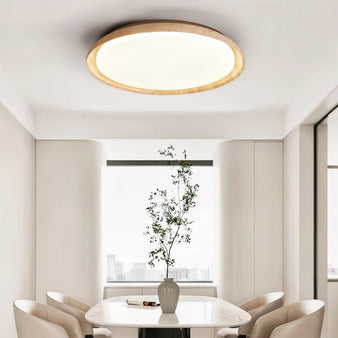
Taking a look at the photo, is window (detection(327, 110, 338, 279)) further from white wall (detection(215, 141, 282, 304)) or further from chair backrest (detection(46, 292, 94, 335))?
chair backrest (detection(46, 292, 94, 335))

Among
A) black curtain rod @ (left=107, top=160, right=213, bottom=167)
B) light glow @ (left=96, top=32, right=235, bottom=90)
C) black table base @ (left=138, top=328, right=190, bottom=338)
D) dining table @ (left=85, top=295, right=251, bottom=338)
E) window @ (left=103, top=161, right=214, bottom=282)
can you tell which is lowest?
black table base @ (left=138, top=328, right=190, bottom=338)

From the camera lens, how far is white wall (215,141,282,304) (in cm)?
579

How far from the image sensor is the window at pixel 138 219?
267 inches

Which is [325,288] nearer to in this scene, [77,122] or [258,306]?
[258,306]

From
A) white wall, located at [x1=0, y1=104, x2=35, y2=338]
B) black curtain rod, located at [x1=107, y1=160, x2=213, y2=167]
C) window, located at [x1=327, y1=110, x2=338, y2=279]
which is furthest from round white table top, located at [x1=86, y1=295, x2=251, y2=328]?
black curtain rod, located at [x1=107, y1=160, x2=213, y2=167]

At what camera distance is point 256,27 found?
330 centimetres

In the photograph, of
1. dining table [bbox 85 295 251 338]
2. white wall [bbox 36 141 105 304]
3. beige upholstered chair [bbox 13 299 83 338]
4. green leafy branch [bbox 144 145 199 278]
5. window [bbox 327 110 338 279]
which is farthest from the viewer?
white wall [bbox 36 141 105 304]

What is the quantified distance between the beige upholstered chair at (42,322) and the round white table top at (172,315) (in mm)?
170

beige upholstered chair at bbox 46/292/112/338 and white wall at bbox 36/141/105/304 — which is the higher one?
white wall at bbox 36/141/105/304

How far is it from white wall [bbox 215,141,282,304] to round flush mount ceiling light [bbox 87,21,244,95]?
201 centimetres

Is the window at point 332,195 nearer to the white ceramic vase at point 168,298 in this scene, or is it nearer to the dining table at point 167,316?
the dining table at point 167,316

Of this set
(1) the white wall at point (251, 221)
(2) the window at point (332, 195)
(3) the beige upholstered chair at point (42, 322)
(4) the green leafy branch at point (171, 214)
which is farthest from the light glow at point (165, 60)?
(1) the white wall at point (251, 221)

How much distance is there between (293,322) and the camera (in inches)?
149

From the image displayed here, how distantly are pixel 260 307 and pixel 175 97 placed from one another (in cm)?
202
